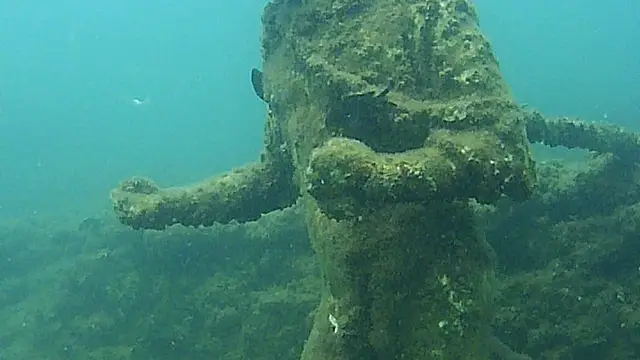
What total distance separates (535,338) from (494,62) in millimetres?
2853

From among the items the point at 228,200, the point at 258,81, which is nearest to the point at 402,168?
the point at 228,200

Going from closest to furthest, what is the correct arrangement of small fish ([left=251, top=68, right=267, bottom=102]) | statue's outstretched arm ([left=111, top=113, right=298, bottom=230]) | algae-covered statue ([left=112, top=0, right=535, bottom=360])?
algae-covered statue ([left=112, top=0, right=535, bottom=360]) < statue's outstretched arm ([left=111, top=113, right=298, bottom=230]) < small fish ([left=251, top=68, right=267, bottom=102])

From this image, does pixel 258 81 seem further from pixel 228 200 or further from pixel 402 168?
pixel 402 168

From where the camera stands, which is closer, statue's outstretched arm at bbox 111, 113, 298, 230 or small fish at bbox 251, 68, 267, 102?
statue's outstretched arm at bbox 111, 113, 298, 230

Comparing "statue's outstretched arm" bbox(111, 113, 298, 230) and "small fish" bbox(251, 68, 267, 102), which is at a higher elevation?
"small fish" bbox(251, 68, 267, 102)

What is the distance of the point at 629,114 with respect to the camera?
96.9 feet

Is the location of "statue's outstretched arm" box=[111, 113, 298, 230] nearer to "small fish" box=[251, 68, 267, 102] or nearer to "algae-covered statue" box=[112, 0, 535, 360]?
"small fish" box=[251, 68, 267, 102]

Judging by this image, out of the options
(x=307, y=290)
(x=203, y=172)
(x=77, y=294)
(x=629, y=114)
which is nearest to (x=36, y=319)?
(x=77, y=294)

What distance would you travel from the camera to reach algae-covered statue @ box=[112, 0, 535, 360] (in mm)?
4719

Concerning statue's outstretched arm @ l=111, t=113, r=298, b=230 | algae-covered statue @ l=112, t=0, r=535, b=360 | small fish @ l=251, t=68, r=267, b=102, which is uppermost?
small fish @ l=251, t=68, r=267, b=102

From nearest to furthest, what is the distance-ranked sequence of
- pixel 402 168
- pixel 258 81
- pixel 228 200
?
pixel 402 168
pixel 228 200
pixel 258 81

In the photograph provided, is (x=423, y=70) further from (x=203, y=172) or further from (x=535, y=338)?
(x=203, y=172)

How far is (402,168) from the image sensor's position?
4578mm

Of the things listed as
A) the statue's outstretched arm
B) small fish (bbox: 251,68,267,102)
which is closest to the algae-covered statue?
the statue's outstretched arm
